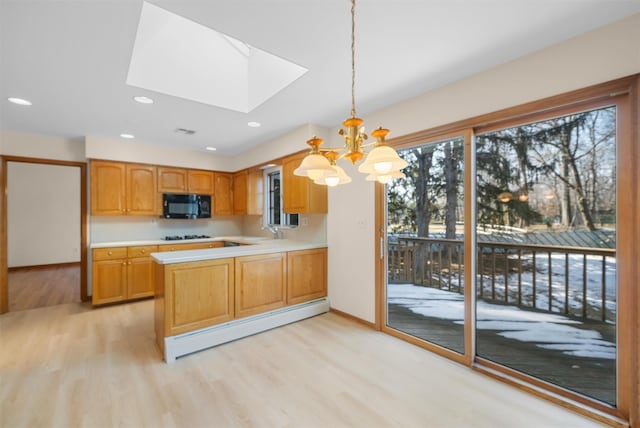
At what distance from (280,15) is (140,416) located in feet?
8.66

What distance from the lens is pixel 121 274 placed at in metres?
4.01

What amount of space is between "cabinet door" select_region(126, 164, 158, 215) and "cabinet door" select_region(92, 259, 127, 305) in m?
0.85

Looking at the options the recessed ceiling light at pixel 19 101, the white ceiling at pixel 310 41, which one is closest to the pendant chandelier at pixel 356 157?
the white ceiling at pixel 310 41

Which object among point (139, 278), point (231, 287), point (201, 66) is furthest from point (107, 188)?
point (231, 287)

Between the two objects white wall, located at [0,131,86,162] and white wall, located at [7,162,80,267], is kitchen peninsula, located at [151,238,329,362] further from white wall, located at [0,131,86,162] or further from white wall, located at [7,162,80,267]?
white wall, located at [7,162,80,267]

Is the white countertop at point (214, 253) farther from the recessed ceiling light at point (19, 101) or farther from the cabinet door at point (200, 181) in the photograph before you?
the cabinet door at point (200, 181)

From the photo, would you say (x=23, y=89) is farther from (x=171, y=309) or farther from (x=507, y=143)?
(x=507, y=143)

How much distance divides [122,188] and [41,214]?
4.13 m

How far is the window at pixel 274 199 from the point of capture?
466 centimetres

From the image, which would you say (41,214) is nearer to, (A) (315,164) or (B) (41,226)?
(B) (41,226)

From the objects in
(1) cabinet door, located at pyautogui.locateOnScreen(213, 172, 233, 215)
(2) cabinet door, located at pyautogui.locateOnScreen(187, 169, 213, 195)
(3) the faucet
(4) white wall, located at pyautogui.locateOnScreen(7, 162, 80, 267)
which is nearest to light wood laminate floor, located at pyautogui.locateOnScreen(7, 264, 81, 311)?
(4) white wall, located at pyautogui.locateOnScreen(7, 162, 80, 267)

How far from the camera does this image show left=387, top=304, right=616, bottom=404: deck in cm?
204

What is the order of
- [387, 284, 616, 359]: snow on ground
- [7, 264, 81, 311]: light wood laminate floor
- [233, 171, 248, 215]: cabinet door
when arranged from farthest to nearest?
[233, 171, 248, 215]: cabinet door < [7, 264, 81, 311]: light wood laminate floor < [387, 284, 616, 359]: snow on ground

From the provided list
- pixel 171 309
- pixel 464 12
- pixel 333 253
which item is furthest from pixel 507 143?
pixel 171 309
